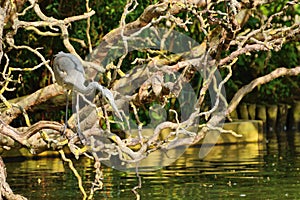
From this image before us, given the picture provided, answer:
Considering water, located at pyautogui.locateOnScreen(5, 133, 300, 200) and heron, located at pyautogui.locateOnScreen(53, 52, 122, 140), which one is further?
water, located at pyautogui.locateOnScreen(5, 133, 300, 200)

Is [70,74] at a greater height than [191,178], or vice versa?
[70,74]

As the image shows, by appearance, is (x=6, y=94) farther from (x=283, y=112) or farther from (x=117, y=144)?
(x=117, y=144)

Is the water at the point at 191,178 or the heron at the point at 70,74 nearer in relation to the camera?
the heron at the point at 70,74

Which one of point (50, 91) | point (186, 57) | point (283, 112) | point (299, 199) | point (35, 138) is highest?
point (283, 112)

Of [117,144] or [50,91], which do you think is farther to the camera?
[50,91]

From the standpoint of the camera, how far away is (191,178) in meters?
11.5

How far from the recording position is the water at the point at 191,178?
9.88 metres

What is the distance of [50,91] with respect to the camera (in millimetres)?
10461

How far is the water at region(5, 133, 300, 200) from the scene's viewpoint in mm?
9883

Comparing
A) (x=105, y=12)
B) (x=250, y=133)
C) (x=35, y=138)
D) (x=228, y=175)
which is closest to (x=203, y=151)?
(x=250, y=133)

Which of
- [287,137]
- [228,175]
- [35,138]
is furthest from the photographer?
[287,137]

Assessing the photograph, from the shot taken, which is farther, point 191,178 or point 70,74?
point 191,178

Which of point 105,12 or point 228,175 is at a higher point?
point 105,12

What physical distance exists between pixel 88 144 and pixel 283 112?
13.6 metres
